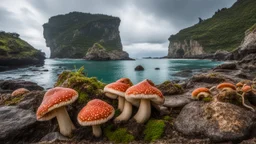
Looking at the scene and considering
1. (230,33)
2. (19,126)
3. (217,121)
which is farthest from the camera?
(230,33)

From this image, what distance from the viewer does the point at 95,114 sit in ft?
12.3

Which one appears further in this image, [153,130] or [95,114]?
[153,130]

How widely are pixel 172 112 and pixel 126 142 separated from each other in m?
1.80

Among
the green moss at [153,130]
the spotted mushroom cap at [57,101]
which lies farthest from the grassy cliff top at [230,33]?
the spotted mushroom cap at [57,101]

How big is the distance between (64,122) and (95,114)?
Result: 114 cm

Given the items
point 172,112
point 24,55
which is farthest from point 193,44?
point 172,112

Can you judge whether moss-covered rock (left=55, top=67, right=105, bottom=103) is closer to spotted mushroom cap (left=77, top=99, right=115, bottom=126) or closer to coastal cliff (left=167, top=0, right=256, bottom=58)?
spotted mushroom cap (left=77, top=99, right=115, bottom=126)

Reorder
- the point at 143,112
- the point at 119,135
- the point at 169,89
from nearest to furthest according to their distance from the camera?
the point at 119,135 → the point at 143,112 → the point at 169,89

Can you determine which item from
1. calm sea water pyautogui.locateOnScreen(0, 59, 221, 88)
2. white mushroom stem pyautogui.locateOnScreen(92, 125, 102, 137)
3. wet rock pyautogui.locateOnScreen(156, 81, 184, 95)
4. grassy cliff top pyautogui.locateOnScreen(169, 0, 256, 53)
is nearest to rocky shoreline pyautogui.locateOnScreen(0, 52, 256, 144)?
white mushroom stem pyautogui.locateOnScreen(92, 125, 102, 137)

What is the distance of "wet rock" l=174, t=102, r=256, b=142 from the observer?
144 inches

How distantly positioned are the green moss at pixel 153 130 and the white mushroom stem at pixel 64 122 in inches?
73.6

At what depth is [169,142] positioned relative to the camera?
3.95 meters

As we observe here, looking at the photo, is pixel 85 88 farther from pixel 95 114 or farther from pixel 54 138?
pixel 95 114

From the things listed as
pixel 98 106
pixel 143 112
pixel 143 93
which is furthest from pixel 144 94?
pixel 98 106
